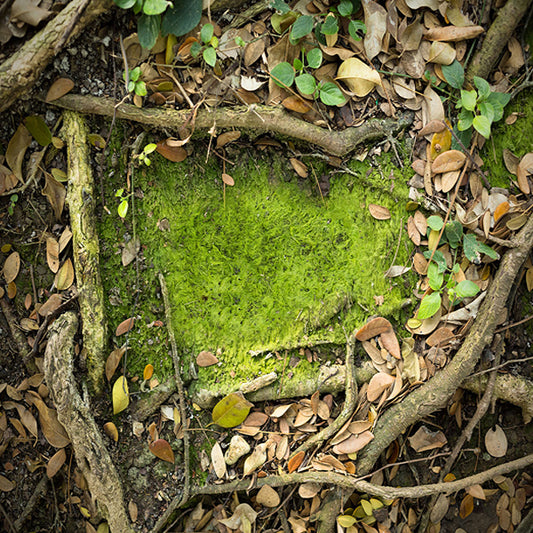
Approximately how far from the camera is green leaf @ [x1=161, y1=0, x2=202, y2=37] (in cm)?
191

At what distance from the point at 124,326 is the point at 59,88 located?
1077 mm

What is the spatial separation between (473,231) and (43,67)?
6.79ft

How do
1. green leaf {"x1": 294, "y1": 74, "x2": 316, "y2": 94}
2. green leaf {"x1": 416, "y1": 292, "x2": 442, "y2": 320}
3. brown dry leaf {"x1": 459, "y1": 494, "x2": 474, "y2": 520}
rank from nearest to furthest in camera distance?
green leaf {"x1": 294, "y1": 74, "x2": 316, "y2": 94} → green leaf {"x1": 416, "y1": 292, "x2": 442, "y2": 320} → brown dry leaf {"x1": 459, "y1": 494, "x2": 474, "y2": 520}

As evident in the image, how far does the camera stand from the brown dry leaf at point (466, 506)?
2.38 metres

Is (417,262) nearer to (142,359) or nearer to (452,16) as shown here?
(452,16)

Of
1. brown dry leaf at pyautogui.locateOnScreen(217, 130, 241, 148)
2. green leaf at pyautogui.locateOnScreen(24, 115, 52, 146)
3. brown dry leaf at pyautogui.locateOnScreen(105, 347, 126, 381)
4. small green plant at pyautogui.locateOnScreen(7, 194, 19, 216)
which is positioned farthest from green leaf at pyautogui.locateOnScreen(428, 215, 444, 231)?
small green plant at pyautogui.locateOnScreen(7, 194, 19, 216)

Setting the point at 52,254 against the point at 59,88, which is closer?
the point at 59,88

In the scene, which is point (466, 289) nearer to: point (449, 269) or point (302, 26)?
point (449, 269)

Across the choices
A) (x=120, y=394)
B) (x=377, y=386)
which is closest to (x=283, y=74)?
(x=377, y=386)

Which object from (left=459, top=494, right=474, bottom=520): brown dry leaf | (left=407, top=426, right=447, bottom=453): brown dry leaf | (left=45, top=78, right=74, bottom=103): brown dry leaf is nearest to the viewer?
(left=45, top=78, right=74, bottom=103): brown dry leaf

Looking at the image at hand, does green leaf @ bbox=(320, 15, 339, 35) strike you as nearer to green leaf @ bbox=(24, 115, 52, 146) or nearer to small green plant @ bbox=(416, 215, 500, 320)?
small green plant @ bbox=(416, 215, 500, 320)

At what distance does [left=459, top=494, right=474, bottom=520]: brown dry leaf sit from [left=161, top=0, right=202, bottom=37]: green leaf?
8.80 feet

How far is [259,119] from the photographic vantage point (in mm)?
2051

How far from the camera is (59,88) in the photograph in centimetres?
192
